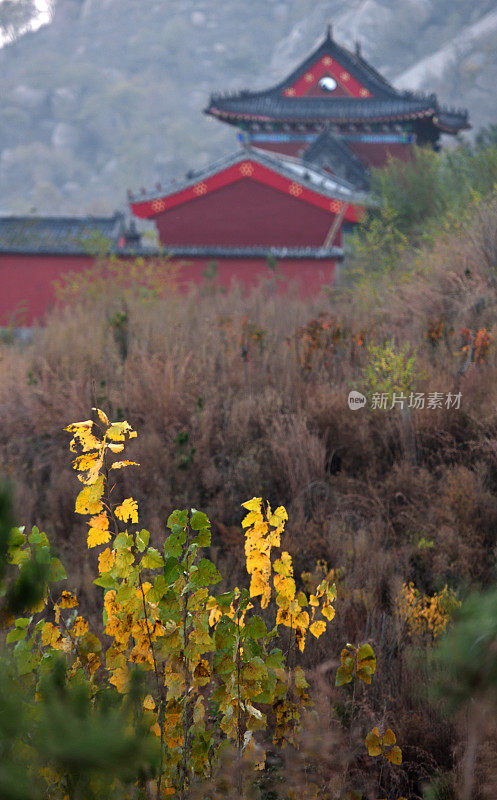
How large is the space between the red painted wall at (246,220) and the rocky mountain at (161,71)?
4345 cm

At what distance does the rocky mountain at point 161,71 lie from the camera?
62.4m

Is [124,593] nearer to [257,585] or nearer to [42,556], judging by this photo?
[42,556]

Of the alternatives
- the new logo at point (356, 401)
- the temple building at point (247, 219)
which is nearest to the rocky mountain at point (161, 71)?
the temple building at point (247, 219)

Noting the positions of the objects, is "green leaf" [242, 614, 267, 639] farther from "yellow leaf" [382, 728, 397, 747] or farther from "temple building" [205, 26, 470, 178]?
"temple building" [205, 26, 470, 178]

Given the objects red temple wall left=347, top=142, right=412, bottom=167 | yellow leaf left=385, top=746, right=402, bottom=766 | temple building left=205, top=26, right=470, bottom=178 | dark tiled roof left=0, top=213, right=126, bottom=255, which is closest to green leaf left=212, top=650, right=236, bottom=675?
yellow leaf left=385, top=746, right=402, bottom=766

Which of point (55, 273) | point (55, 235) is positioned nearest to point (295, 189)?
point (55, 235)

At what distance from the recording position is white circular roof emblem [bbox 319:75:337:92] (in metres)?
20.7

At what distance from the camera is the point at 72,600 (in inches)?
72.5

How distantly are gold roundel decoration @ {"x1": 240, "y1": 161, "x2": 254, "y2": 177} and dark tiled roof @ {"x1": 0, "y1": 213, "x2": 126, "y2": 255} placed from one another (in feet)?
10.2

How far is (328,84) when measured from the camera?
2070 centimetres

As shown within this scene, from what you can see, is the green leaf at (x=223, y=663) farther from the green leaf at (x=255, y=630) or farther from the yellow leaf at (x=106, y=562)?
the yellow leaf at (x=106, y=562)

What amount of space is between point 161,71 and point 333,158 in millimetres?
77000

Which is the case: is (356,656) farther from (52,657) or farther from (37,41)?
(37,41)

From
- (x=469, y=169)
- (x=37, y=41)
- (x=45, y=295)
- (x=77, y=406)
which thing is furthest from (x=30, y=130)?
(x=77, y=406)
